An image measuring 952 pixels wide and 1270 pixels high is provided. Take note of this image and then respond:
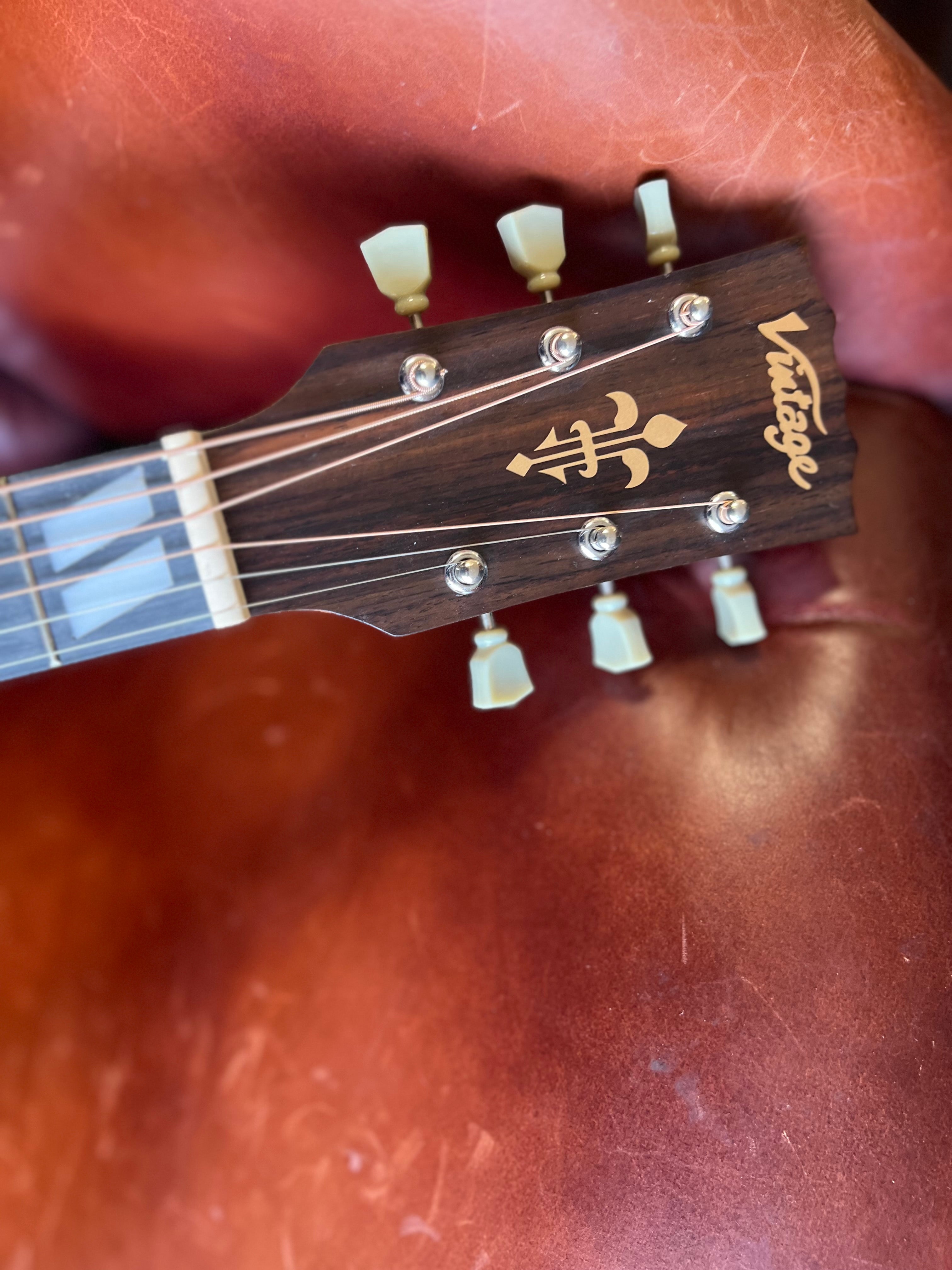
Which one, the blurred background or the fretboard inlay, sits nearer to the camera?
the fretboard inlay

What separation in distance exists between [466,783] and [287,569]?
221 mm

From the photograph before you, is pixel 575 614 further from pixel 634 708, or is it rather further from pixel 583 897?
pixel 583 897

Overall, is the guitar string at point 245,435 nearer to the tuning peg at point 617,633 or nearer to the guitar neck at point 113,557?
the guitar neck at point 113,557

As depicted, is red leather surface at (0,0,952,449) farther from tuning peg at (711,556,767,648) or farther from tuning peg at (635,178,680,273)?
tuning peg at (711,556,767,648)

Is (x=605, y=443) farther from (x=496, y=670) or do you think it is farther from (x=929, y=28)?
(x=929, y=28)

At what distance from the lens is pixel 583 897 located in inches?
22.4

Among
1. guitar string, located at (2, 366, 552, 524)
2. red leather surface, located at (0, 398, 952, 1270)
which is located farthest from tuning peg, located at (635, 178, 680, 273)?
red leather surface, located at (0, 398, 952, 1270)

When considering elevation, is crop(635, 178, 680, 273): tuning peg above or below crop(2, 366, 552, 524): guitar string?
above

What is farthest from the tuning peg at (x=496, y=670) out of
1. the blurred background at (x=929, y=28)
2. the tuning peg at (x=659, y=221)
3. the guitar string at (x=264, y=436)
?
the blurred background at (x=929, y=28)

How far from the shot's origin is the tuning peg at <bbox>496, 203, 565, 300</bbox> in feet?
1.60

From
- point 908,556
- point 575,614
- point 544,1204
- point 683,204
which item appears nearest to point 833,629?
point 908,556

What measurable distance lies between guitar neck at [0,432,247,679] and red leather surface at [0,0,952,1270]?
0.20m

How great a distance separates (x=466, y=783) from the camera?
633mm

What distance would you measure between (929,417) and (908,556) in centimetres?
12
